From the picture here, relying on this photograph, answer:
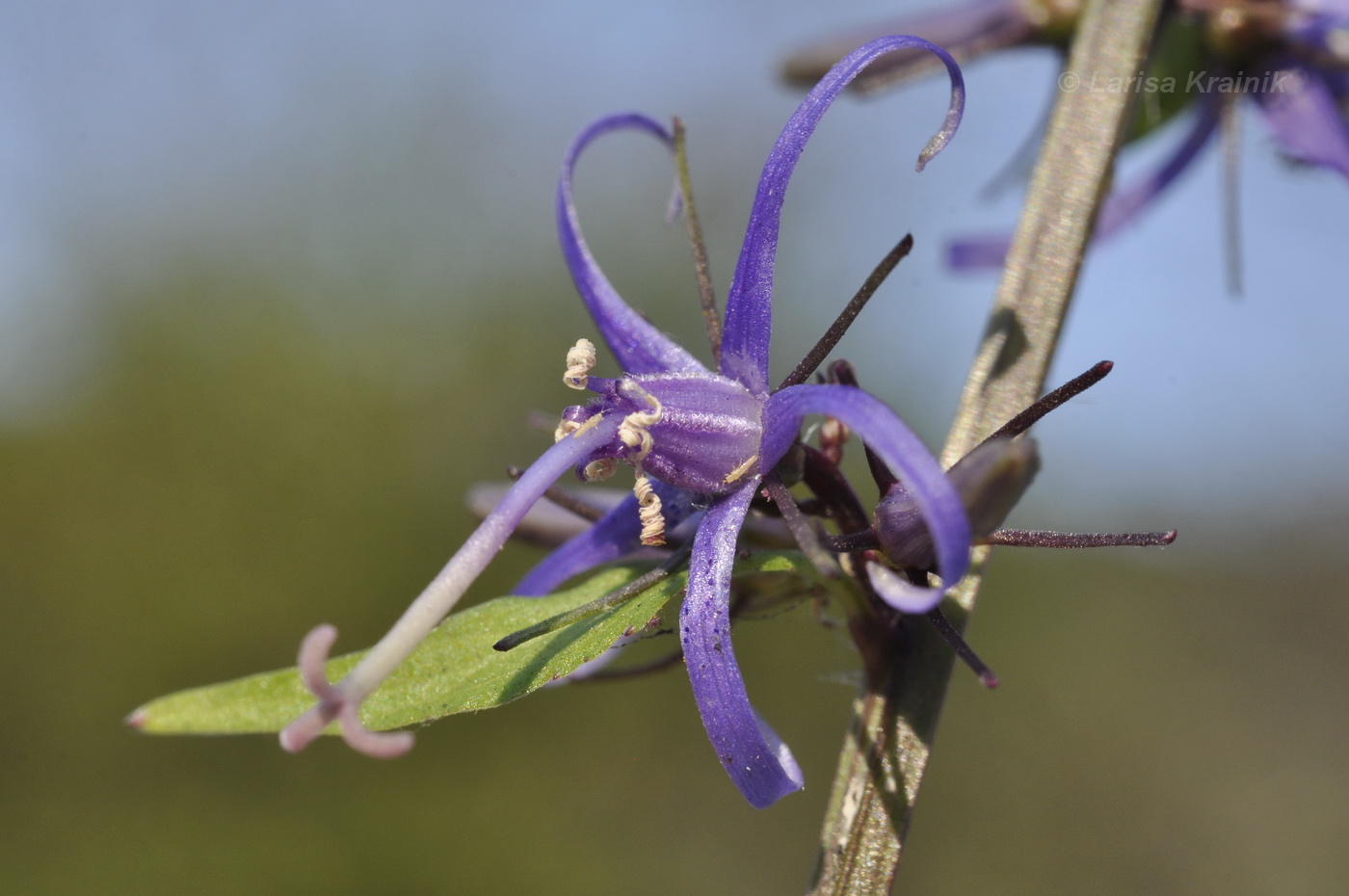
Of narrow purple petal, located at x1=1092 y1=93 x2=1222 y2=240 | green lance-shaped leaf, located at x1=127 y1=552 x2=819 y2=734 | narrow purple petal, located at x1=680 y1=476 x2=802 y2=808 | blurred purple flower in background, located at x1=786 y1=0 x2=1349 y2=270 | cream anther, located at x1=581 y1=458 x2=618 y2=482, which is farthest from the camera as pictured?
narrow purple petal, located at x1=1092 y1=93 x2=1222 y2=240

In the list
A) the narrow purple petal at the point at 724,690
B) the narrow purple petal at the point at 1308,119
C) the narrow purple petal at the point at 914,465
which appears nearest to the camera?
the narrow purple petal at the point at 914,465

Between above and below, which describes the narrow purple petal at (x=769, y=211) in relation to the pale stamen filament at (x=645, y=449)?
above

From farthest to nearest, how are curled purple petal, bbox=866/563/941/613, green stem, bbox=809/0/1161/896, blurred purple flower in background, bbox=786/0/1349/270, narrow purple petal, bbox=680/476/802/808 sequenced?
blurred purple flower in background, bbox=786/0/1349/270, green stem, bbox=809/0/1161/896, narrow purple petal, bbox=680/476/802/808, curled purple petal, bbox=866/563/941/613

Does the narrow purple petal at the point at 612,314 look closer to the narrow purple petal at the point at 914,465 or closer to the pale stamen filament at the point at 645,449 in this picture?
the pale stamen filament at the point at 645,449

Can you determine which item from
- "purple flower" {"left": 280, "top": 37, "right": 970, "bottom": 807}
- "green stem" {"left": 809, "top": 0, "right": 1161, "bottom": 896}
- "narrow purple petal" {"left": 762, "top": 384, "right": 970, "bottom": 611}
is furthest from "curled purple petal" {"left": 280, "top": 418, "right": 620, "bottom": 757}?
"green stem" {"left": 809, "top": 0, "right": 1161, "bottom": 896}

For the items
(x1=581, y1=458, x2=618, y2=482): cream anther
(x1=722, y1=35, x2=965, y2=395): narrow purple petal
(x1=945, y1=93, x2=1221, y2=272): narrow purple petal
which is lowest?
(x1=945, y1=93, x2=1221, y2=272): narrow purple petal

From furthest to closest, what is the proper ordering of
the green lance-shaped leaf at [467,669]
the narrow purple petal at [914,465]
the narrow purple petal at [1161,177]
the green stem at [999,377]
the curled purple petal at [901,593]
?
the narrow purple petal at [1161,177]
the green stem at [999,377]
the green lance-shaped leaf at [467,669]
the curled purple petal at [901,593]
the narrow purple petal at [914,465]

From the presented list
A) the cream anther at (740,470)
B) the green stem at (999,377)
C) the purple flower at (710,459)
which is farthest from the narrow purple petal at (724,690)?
the green stem at (999,377)

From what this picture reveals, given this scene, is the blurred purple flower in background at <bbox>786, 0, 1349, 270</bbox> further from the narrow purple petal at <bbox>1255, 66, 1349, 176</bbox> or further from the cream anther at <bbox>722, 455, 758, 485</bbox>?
the cream anther at <bbox>722, 455, 758, 485</bbox>

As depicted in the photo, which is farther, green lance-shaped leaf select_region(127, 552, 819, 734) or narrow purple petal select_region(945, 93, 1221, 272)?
narrow purple petal select_region(945, 93, 1221, 272)
